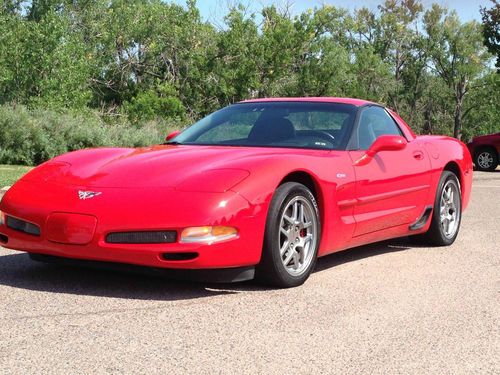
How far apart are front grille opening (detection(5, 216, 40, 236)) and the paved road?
36 cm

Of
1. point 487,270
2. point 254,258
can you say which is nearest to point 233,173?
point 254,258

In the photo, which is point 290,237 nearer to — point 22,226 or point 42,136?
A: point 22,226

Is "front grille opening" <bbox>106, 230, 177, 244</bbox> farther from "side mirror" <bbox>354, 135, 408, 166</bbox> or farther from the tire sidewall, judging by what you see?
the tire sidewall

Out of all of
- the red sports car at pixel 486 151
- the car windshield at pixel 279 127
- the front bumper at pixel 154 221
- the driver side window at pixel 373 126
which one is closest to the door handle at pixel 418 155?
the driver side window at pixel 373 126

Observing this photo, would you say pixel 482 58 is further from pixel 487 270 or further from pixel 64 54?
pixel 487 270

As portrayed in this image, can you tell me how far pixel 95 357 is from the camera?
353cm

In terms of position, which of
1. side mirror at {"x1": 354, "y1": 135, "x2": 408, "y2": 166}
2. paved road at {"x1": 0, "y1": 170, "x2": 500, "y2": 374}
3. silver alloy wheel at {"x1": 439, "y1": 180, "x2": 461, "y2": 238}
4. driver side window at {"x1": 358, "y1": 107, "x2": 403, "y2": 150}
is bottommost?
paved road at {"x1": 0, "y1": 170, "x2": 500, "y2": 374}

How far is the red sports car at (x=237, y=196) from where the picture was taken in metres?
4.73

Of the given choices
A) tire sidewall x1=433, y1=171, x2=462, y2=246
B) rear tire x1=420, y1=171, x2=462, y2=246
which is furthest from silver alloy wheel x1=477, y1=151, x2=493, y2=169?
tire sidewall x1=433, y1=171, x2=462, y2=246

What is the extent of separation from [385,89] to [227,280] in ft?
246

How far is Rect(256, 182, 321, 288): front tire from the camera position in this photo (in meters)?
5.01

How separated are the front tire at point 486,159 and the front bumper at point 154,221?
17935mm

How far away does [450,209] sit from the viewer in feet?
24.8

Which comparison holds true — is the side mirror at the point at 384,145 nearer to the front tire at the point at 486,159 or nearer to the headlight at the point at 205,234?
the headlight at the point at 205,234
